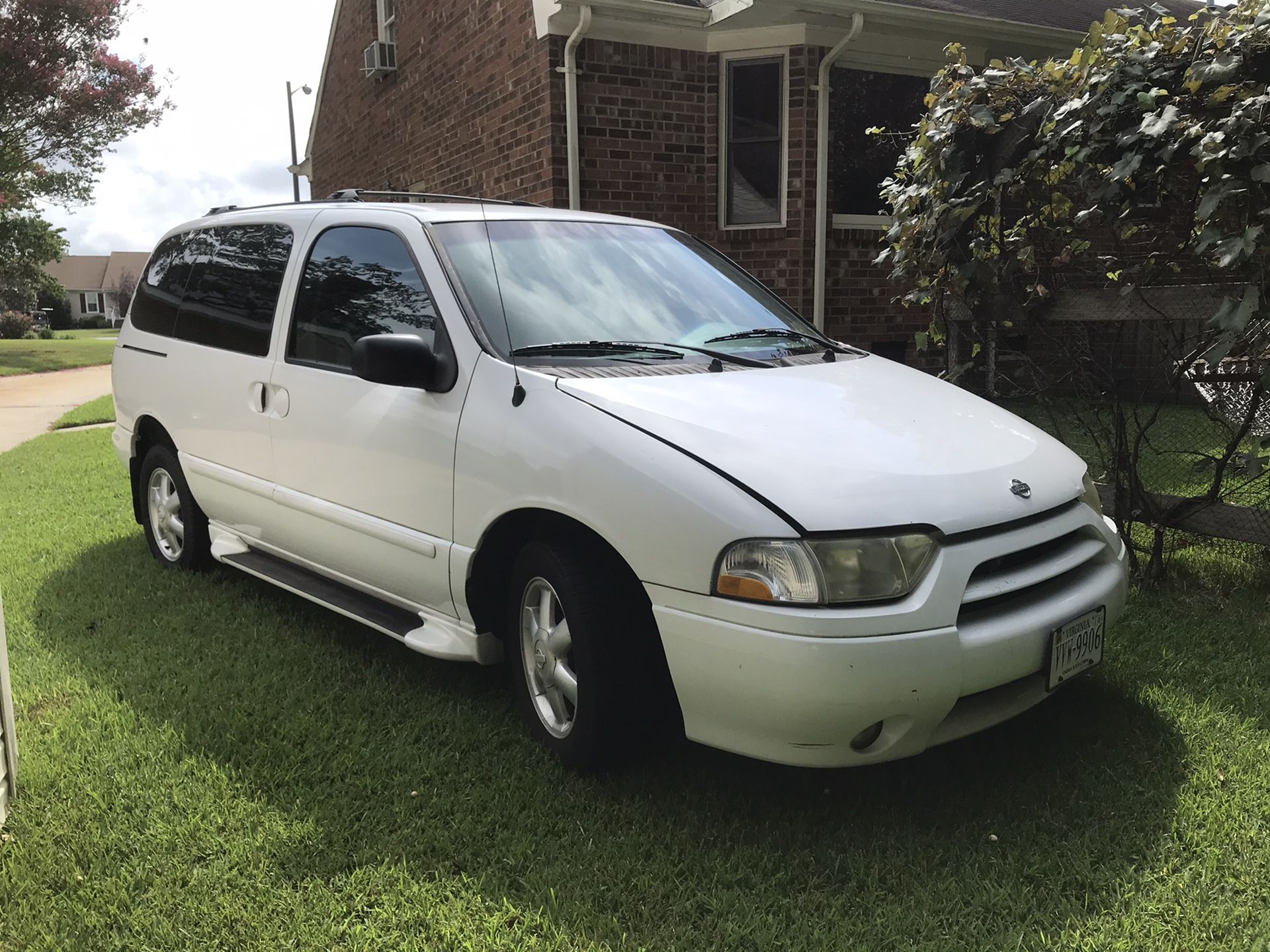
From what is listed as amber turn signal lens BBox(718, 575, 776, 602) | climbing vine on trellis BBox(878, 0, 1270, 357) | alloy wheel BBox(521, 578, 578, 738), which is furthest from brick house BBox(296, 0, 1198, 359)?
amber turn signal lens BBox(718, 575, 776, 602)

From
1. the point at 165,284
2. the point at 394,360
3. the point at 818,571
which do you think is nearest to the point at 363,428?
the point at 394,360

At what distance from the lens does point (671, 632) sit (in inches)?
109

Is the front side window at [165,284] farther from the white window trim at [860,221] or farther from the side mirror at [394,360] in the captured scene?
the white window trim at [860,221]

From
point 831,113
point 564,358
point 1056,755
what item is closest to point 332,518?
point 564,358

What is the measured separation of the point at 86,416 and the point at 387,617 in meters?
11.3

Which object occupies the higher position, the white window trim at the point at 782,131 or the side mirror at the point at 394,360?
the white window trim at the point at 782,131

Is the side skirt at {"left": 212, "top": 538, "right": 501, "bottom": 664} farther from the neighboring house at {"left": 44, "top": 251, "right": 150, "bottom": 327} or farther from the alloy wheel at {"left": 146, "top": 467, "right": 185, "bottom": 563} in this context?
the neighboring house at {"left": 44, "top": 251, "right": 150, "bottom": 327}

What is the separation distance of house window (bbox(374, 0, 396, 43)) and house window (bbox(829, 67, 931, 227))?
21.7 feet

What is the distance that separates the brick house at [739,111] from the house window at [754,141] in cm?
1

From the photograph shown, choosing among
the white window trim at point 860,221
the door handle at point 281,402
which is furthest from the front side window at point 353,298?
the white window trim at point 860,221

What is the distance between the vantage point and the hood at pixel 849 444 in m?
2.71

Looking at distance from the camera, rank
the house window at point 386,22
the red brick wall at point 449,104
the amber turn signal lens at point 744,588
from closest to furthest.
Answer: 1. the amber turn signal lens at point 744,588
2. the red brick wall at point 449,104
3. the house window at point 386,22

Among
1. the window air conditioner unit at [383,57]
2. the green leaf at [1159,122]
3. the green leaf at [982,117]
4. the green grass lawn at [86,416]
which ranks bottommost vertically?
the green grass lawn at [86,416]

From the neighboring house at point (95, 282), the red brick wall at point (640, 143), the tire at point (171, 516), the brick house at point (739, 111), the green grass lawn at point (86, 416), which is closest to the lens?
the tire at point (171, 516)
